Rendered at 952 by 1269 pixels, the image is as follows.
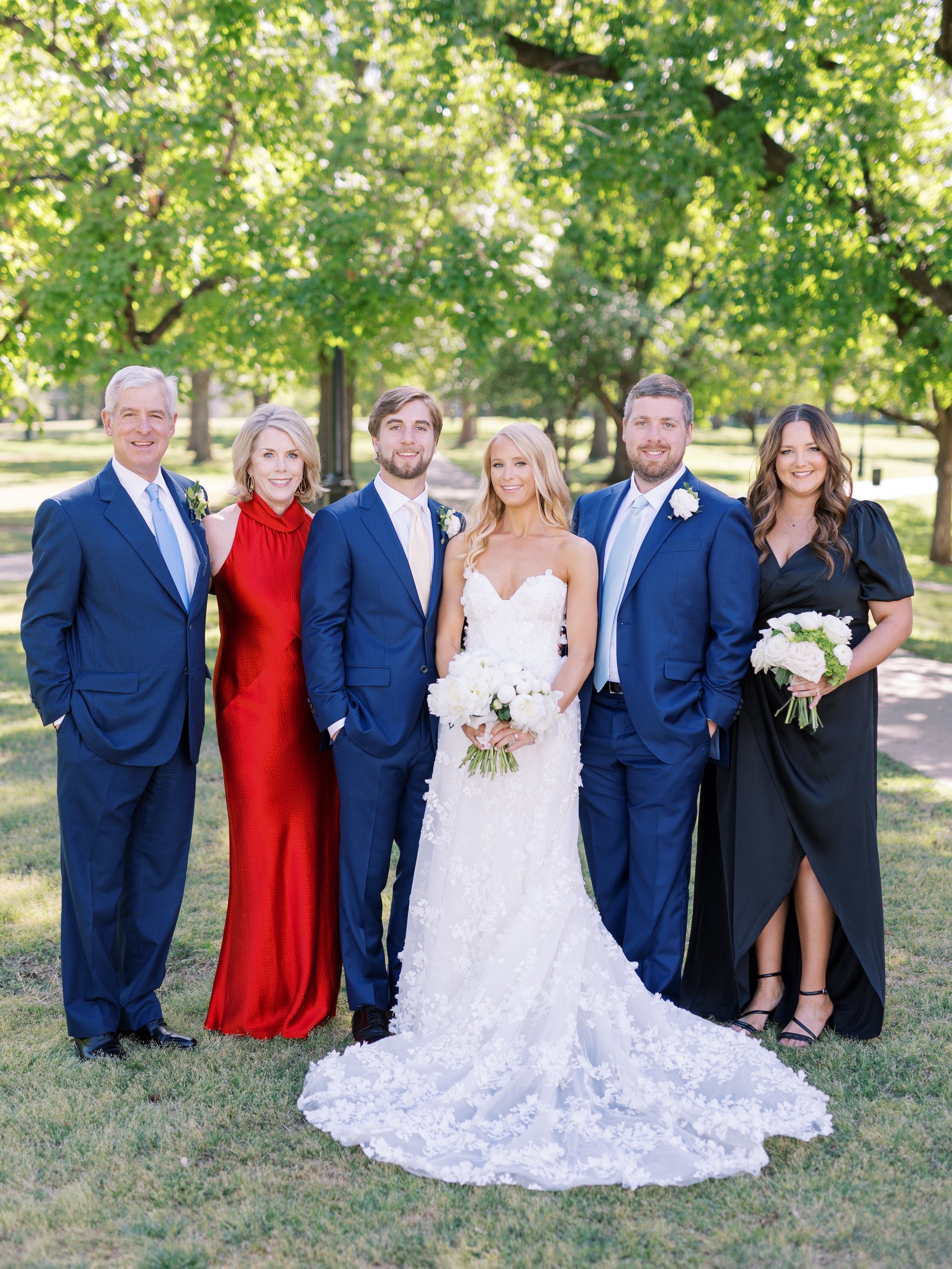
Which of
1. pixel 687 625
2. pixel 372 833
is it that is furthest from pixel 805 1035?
pixel 372 833

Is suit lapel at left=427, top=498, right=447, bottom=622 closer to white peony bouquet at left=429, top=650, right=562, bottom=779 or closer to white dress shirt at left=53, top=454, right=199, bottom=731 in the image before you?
white peony bouquet at left=429, top=650, right=562, bottom=779

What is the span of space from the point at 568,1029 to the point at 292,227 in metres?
10.8

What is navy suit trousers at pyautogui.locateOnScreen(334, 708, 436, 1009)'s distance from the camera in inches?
184

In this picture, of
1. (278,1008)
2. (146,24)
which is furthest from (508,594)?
(146,24)

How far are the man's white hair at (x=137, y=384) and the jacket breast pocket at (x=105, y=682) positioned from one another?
1.04 metres

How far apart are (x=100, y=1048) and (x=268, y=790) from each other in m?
1.23

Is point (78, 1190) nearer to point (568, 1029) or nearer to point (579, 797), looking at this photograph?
point (568, 1029)

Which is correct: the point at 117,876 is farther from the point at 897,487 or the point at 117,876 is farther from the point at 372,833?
the point at 897,487

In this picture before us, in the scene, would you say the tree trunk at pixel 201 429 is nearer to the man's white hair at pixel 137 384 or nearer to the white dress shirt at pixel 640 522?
the man's white hair at pixel 137 384

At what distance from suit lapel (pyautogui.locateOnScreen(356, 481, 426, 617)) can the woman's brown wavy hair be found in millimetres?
1481

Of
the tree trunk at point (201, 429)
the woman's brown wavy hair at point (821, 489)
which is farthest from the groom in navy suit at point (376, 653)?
the tree trunk at point (201, 429)

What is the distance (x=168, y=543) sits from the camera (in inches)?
179

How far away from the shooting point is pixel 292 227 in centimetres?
1277

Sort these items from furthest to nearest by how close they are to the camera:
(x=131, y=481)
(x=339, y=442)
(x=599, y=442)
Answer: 1. (x=599, y=442)
2. (x=339, y=442)
3. (x=131, y=481)
